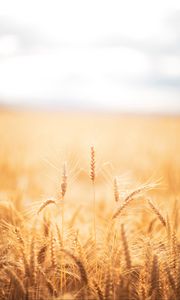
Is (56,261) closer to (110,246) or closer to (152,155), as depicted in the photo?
(110,246)

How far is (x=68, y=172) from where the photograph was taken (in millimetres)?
1663

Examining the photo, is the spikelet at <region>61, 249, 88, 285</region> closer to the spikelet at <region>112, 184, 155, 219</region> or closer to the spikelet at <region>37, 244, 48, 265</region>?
the spikelet at <region>37, 244, 48, 265</region>

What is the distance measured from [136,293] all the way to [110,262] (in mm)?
267

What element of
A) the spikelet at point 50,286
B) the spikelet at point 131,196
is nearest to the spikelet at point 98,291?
the spikelet at point 50,286

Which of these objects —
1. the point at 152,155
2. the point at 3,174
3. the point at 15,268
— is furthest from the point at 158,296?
the point at 152,155

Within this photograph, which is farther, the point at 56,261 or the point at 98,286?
the point at 56,261

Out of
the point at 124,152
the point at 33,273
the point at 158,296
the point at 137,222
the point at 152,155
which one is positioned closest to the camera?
the point at 33,273

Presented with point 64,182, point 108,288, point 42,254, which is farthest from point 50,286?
point 64,182

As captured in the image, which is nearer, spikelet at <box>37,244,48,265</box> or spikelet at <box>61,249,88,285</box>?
spikelet at <box>61,249,88,285</box>

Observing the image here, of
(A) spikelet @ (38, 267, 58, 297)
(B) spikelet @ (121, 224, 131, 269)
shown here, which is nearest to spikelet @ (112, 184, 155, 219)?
(B) spikelet @ (121, 224, 131, 269)

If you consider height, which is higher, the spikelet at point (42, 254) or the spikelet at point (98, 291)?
the spikelet at point (42, 254)

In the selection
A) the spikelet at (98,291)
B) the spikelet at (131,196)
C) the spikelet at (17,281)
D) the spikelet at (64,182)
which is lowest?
the spikelet at (98,291)

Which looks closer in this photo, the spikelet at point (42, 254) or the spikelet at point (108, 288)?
the spikelet at point (108, 288)

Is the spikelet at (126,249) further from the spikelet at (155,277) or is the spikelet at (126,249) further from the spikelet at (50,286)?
the spikelet at (50,286)
